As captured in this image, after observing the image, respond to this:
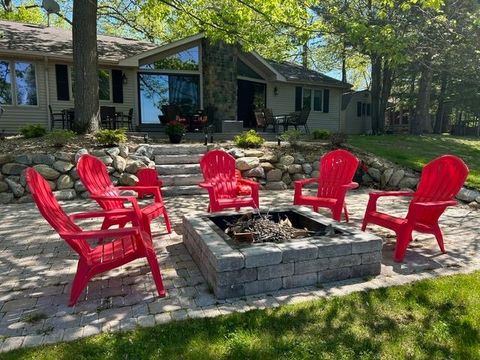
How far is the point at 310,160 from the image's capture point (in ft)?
26.9

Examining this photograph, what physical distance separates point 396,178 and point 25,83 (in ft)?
35.1

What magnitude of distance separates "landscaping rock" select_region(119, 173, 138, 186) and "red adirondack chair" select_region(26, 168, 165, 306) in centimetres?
409

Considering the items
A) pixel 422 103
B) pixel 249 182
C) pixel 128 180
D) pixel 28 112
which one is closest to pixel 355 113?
pixel 422 103

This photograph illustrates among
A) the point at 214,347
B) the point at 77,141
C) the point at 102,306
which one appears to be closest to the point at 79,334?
the point at 102,306

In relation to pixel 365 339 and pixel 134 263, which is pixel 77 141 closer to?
pixel 134 263

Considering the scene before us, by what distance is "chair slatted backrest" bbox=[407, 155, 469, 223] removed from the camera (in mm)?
3613

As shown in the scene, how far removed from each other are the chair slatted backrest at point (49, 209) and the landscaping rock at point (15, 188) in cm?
428

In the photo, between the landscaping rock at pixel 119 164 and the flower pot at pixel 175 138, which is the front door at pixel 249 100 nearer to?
the flower pot at pixel 175 138

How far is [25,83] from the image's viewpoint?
11.1 m

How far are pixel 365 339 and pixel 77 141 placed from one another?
7.07m

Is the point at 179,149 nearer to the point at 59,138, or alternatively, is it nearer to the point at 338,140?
the point at 59,138

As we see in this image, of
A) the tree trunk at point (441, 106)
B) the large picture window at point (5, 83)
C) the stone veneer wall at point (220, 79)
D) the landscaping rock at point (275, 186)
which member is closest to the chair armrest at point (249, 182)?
the landscaping rock at point (275, 186)

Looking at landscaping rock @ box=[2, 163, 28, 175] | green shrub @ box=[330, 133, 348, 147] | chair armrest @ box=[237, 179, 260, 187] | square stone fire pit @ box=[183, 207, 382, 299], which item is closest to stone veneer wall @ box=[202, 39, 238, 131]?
green shrub @ box=[330, 133, 348, 147]

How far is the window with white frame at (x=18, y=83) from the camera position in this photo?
426 inches
